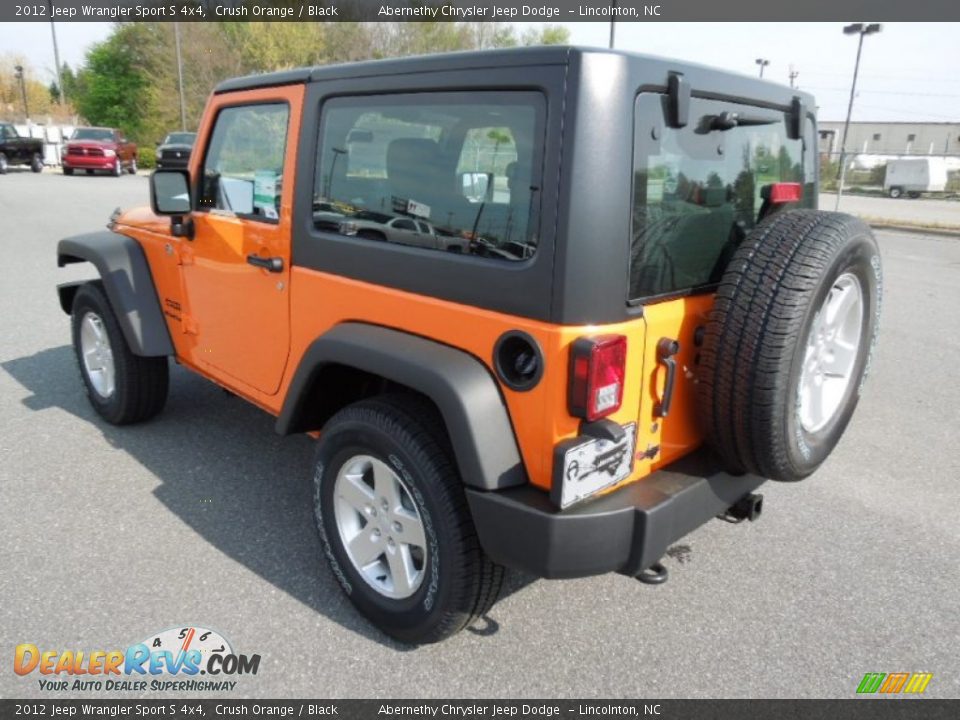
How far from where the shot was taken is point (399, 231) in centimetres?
239

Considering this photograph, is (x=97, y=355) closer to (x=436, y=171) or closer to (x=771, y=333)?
(x=436, y=171)

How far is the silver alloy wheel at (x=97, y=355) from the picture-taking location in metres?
4.13

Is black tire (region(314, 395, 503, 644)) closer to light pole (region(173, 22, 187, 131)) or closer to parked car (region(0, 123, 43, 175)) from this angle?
parked car (region(0, 123, 43, 175))

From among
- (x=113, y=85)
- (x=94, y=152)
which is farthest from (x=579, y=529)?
(x=113, y=85)

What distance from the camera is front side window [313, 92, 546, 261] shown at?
6.72 feet

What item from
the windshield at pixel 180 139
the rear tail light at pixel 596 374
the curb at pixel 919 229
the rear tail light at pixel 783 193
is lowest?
the curb at pixel 919 229

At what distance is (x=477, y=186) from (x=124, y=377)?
2735 mm

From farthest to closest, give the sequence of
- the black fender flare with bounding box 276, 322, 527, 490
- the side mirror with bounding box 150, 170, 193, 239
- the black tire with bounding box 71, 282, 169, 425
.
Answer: the black tire with bounding box 71, 282, 169, 425, the side mirror with bounding box 150, 170, 193, 239, the black fender flare with bounding box 276, 322, 527, 490

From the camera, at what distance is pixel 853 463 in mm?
3908

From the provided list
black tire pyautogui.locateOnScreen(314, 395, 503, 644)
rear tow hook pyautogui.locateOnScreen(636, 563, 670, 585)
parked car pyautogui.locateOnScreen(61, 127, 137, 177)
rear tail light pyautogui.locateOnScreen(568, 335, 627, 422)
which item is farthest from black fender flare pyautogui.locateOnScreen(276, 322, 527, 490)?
parked car pyautogui.locateOnScreen(61, 127, 137, 177)

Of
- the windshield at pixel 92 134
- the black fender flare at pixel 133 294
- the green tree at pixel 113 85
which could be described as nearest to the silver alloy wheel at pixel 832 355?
the black fender flare at pixel 133 294

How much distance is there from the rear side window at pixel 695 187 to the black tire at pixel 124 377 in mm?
3060

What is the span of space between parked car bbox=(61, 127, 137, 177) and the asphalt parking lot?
25041 mm

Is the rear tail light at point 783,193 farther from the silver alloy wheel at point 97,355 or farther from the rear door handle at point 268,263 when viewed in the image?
the silver alloy wheel at point 97,355
